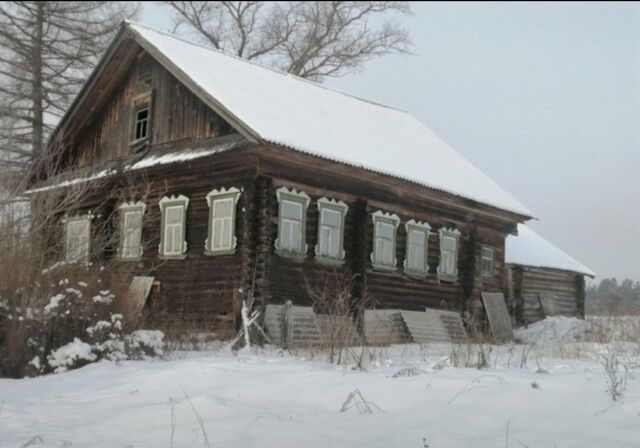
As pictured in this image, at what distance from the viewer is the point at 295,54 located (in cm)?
3244

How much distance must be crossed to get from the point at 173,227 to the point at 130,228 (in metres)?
1.27

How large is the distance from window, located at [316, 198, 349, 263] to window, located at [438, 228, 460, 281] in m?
3.85

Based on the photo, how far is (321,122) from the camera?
17625 mm

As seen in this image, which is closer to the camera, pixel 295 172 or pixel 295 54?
pixel 295 172

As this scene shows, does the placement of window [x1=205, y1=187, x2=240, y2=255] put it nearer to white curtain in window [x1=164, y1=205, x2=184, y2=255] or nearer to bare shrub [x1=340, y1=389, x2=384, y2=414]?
white curtain in window [x1=164, y1=205, x2=184, y2=255]

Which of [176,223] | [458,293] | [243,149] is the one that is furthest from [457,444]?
[458,293]

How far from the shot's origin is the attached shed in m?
27.5

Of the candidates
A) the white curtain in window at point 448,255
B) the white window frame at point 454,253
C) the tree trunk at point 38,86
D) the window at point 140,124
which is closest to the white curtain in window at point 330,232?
the white window frame at point 454,253

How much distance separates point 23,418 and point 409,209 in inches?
514

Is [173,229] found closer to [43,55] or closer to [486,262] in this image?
[486,262]

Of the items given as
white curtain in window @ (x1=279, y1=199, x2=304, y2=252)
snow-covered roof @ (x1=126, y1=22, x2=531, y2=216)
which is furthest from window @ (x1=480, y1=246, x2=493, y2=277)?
white curtain in window @ (x1=279, y1=199, x2=304, y2=252)

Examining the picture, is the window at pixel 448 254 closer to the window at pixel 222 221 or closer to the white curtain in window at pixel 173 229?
the window at pixel 222 221

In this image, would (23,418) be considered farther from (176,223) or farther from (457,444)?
(176,223)

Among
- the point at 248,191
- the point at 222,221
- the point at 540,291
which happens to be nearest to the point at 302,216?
the point at 248,191
